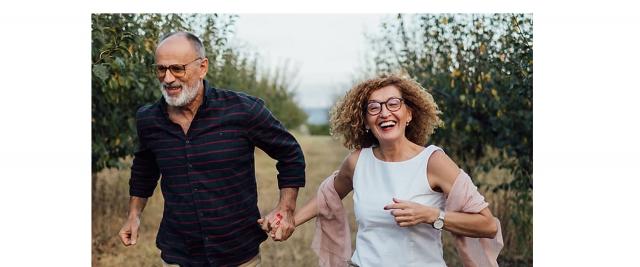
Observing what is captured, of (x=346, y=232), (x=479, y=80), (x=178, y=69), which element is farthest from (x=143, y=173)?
(x=479, y=80)

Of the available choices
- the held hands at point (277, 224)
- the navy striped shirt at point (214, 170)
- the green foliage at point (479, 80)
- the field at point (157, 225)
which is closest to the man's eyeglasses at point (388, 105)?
the navy striped shirt at point (214, 170)

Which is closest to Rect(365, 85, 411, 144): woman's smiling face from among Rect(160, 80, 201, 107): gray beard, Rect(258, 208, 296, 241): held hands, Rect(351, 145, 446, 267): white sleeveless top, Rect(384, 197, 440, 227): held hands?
Rect(351, 145, 446, 267): white sleeveless top

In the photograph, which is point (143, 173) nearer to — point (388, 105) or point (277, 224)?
point (277, 224)

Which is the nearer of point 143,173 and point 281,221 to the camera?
point 281,221

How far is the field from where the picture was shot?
4.84m

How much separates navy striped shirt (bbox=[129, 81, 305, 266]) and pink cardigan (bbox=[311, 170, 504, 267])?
0.48ft

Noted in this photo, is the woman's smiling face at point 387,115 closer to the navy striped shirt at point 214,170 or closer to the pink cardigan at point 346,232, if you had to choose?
the pink cardigan at point 346,232

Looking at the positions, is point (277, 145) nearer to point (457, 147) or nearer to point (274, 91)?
point (457, 147)

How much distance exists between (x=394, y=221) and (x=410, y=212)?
0.14m

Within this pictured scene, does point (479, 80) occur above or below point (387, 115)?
above

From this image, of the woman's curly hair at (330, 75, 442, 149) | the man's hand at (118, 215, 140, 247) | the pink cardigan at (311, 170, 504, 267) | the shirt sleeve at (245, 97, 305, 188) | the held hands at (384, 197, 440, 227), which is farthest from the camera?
the man's hand at (118, 215, 140, 247)

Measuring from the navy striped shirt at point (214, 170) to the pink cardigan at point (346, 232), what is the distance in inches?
5.8

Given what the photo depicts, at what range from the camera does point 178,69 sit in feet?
8.02

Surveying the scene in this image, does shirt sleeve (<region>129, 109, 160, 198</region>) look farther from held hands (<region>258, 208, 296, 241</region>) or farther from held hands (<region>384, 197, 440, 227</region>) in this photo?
held hands (<region>384, 197, 440, 227</region>)
